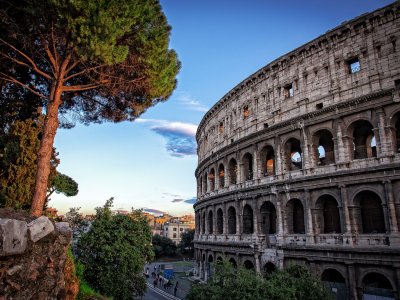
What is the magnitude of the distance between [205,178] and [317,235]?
15.5 m

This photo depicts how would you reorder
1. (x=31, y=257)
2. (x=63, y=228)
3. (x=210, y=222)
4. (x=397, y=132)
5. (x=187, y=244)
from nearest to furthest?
(x=31, y=257) → (x=63, y=228) → (x=397, y=132) → (x=210, y=222) → (x=187, y=244)

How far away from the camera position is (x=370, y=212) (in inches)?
675

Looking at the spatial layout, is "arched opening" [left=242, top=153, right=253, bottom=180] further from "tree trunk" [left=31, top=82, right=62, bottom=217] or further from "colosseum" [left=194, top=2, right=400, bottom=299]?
"tree trunk" [left=31, top=82, right=62, bottom=217]

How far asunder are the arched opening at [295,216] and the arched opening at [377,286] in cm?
456

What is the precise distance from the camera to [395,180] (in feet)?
51.8

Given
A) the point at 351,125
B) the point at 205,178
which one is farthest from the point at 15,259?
the point at 205,178

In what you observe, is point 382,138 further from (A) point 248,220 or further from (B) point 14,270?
(B) point 14,270

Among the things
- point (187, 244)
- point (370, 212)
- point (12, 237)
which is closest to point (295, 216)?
point (370, 212)

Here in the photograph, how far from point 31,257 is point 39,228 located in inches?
18.1

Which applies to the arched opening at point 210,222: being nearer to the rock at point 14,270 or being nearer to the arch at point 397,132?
the arch at point 397,132

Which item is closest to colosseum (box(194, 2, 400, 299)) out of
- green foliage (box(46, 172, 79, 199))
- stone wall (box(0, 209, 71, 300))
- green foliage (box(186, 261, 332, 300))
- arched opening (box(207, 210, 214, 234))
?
arched opening (box(207, 210, 214, 234))

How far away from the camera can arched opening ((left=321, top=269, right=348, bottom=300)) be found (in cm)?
1675

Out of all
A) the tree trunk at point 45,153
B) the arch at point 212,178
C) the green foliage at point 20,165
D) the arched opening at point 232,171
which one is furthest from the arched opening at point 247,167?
the tree trunk at point 45,153

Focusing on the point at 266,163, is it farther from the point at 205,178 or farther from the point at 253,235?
the point at 205,178
